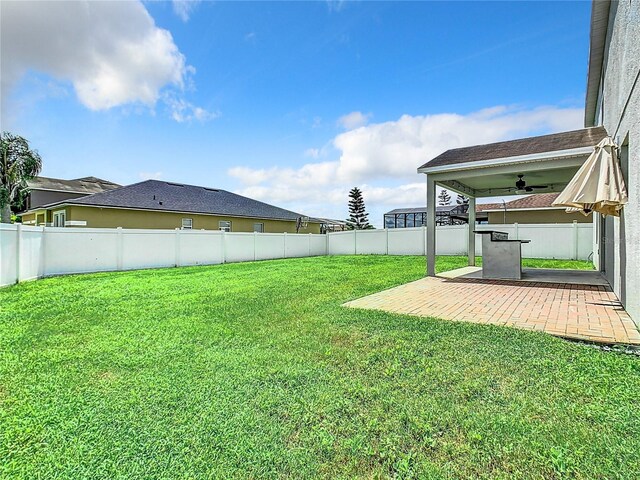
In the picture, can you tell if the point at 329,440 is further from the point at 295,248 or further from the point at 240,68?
the point at 295,248

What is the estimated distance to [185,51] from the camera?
1212cm

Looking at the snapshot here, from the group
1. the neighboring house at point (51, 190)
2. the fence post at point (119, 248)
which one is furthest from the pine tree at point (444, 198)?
the fence post at point (119, 248)

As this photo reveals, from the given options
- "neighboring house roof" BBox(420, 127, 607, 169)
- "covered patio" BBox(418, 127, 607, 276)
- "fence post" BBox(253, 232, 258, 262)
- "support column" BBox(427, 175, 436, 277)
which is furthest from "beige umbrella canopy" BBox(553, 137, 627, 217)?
"fence post" BBox(253, 232, 258, 262)

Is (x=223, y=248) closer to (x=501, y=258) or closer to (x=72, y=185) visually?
(x=501, y=258)

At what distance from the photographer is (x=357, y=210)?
51719mm

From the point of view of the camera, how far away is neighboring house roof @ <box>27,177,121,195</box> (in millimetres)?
28906

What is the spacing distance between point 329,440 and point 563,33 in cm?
1368

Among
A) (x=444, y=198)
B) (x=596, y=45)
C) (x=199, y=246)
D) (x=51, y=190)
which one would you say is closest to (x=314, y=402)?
(x=596, y=45)

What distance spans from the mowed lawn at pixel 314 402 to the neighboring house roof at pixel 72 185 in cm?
3183

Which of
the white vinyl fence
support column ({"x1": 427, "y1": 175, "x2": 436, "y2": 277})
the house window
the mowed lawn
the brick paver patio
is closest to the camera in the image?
the mowed lawn

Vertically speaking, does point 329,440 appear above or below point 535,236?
below

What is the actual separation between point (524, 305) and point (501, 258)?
12.7ft

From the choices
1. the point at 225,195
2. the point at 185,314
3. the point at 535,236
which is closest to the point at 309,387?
the point at 185,314

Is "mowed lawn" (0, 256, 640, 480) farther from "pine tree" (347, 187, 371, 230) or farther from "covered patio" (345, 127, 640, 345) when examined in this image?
"pine tree" (347, 187, 371, 230)
